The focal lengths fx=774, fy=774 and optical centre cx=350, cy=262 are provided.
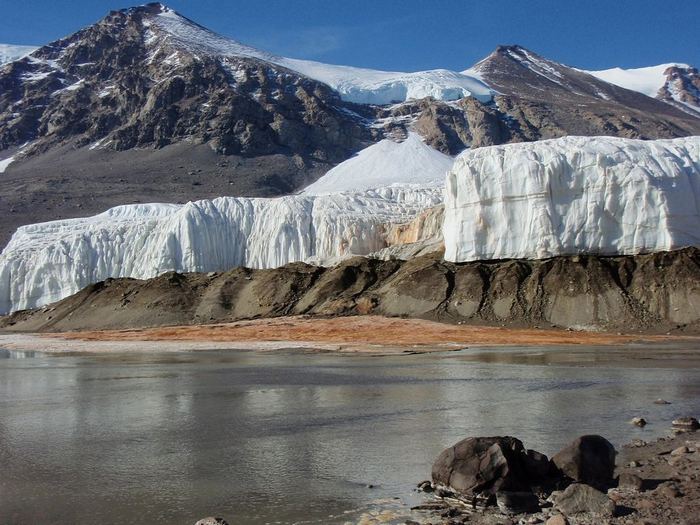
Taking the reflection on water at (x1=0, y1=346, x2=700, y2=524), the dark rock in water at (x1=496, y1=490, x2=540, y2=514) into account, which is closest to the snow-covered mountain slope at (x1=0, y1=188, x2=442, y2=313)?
the reflection on water at (x1=0, y1=346, x2=700, y2=524)

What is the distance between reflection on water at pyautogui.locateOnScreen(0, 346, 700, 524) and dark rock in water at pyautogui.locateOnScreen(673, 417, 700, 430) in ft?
1.12

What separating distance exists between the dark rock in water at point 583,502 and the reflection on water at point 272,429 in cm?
187

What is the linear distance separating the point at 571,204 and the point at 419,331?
14.6m

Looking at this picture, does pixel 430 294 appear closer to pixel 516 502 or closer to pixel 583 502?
Result: pixel 516 502

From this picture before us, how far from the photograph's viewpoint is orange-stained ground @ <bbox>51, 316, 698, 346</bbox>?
1624 inches

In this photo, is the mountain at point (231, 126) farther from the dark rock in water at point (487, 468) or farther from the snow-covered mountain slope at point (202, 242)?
the dark rock in water at point (487, 468)

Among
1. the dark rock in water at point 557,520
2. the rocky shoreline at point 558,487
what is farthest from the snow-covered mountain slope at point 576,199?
the dark rock in water at point 557,520

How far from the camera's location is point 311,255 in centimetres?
8025

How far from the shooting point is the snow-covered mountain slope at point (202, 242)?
79.9 metres

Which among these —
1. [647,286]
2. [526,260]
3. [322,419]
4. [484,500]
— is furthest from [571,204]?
[484,500]

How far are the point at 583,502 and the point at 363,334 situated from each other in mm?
39340

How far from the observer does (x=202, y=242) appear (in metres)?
80.7

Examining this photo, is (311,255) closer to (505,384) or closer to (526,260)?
(526,260)

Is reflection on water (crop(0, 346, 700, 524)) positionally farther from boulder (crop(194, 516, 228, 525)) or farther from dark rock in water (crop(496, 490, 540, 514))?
dark rock in water (crop(496, 490, 540, 514))
